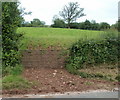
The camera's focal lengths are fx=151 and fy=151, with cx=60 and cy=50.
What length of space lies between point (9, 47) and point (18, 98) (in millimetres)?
2433

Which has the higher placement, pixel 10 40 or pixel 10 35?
pixel 10 35

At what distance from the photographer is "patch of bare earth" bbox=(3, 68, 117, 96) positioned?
12.5ft

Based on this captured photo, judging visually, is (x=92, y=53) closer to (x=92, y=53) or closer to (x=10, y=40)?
(x=92, y=53)

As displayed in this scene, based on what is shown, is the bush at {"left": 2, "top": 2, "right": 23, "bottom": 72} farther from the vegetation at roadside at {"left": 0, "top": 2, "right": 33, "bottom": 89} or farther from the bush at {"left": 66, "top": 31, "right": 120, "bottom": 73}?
the bush at {"left": 66, "top": 31, "right": 120, "bottom": 73}

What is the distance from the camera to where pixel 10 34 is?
5.35 meters

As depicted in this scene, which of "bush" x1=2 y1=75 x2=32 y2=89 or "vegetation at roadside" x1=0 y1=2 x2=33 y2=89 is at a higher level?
"vegetation at roadside" x1=0 y1=2 x2=33 y2=89

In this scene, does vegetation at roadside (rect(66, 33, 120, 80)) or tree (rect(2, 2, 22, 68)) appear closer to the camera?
tree (rect(2, 2, 22, 68))

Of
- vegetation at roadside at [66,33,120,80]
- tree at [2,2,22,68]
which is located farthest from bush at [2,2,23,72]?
vegetation at roadside at [66,33,120,80]

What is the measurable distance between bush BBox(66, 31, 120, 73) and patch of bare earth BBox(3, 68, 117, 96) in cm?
69

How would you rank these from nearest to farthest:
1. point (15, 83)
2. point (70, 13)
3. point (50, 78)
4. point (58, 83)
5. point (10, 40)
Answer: point (15, 83)
point (58, 83)
point (50, 78)
point (10, 40)
point (70, 13)

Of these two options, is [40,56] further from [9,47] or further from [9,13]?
[9,13]

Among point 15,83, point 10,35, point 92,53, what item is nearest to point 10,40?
point 10,35

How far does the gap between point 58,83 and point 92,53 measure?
2.30 m

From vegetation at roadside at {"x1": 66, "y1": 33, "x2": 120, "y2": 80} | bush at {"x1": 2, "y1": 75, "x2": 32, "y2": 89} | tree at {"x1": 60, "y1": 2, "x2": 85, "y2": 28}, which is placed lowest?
bush at {"x1": 2, "y1": 75, "x2": 32, "y2": 89}
